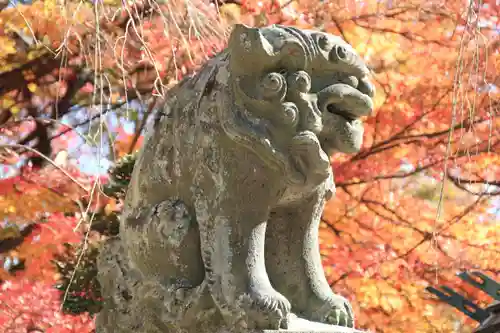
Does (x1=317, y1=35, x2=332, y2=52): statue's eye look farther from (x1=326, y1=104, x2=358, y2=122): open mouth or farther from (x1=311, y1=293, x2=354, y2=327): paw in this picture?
(x1=311, y1=293, x2=354, y2=327): paw

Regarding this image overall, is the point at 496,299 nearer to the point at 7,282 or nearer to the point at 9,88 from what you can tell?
the point at 7,282

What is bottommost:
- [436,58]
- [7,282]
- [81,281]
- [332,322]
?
[7,282]

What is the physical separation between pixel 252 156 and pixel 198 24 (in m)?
0.40

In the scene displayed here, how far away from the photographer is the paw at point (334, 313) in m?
1.81

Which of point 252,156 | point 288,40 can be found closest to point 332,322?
point 252,156

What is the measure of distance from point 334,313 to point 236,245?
1.14 feet

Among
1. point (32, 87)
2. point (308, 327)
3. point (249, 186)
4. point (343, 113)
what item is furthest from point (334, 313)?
point (32, 87)

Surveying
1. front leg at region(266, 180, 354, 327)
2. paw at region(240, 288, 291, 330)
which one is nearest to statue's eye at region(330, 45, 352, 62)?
front leg at region(266, 180, 354, 327)

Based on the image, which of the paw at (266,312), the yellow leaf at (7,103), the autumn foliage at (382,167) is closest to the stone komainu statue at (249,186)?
the paw at (266,312)

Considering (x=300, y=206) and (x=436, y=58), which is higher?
(x=436, y=58)

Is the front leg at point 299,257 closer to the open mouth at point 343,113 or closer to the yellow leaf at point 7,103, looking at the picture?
the open mouth at point 343,113

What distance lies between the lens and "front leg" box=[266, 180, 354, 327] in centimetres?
189

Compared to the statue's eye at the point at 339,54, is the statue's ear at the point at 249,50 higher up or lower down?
lower down

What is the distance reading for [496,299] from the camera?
3891mm
